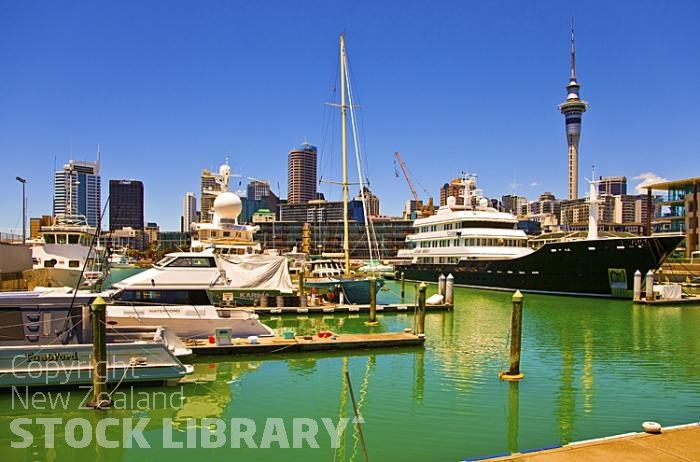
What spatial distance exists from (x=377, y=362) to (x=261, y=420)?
7318 mm

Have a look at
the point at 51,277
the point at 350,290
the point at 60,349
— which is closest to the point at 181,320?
the point at 60,349

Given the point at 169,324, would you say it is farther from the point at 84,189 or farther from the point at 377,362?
the point at 84,189

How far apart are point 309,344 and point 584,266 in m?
31.8

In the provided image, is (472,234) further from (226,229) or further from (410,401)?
(410,401)

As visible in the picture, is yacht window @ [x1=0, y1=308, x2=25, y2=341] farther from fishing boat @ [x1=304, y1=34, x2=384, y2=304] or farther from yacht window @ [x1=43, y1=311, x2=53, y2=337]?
fishing boat @ [x1=304, y1=34, x2=384, y2=304]

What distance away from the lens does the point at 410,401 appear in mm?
14875

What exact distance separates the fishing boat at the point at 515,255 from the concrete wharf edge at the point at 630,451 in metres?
34.7

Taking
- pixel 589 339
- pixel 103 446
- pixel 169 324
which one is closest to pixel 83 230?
pixel 169 324

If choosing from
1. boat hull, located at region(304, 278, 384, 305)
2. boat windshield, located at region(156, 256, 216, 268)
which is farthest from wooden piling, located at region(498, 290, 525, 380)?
boat hull, located at region(304, 278, 384, 305)

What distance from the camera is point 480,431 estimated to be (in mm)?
12492

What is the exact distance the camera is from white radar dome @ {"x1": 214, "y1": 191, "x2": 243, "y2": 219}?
3728 cm

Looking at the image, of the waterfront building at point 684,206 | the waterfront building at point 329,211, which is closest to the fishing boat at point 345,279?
the waterfront building at point 684,206

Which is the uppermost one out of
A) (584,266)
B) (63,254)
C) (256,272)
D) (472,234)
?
(472,234)

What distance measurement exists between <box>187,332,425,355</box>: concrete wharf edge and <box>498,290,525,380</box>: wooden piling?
5468mm
